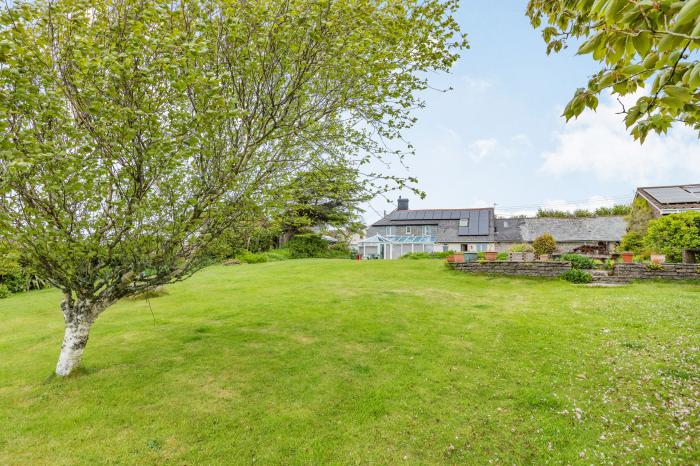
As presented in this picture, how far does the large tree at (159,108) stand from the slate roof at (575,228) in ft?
146

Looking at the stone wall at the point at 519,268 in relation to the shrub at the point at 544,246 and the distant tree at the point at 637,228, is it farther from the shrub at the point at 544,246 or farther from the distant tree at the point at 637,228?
the distant tree at the point at 637,228

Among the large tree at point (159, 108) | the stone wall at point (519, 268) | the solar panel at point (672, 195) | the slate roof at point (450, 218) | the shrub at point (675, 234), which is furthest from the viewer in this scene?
the slate roof at point (450, 218)

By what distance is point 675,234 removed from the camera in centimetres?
1908

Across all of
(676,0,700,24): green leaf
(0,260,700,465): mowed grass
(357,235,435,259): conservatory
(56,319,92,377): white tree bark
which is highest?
(676,0,700,24): green leaf

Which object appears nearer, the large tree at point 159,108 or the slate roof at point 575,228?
the large tree at point 159,108

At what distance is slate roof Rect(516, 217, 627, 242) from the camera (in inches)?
1727

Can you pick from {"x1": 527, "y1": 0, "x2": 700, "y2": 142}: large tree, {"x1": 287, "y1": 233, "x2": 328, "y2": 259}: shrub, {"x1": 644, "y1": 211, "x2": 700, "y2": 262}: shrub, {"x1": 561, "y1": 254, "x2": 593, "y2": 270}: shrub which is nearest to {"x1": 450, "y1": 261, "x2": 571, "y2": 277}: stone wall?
{"x1": 561, "y1": 254, "x2": 593, "y2": 270}: shrub

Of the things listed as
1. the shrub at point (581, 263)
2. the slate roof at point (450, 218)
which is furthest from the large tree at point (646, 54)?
the slate roof at point (450, 218)

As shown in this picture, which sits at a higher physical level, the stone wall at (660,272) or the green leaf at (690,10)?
the green leaf at (690,10)

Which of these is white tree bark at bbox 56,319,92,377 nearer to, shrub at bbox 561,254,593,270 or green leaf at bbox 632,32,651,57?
green leaf at bbox 632,32,651,57

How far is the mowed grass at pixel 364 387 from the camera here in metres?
4.92

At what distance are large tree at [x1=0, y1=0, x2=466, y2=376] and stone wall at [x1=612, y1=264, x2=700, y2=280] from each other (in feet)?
52.5

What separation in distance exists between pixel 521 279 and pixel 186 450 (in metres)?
18.5

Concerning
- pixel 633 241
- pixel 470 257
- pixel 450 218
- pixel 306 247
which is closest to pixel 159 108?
pixel 470 257
